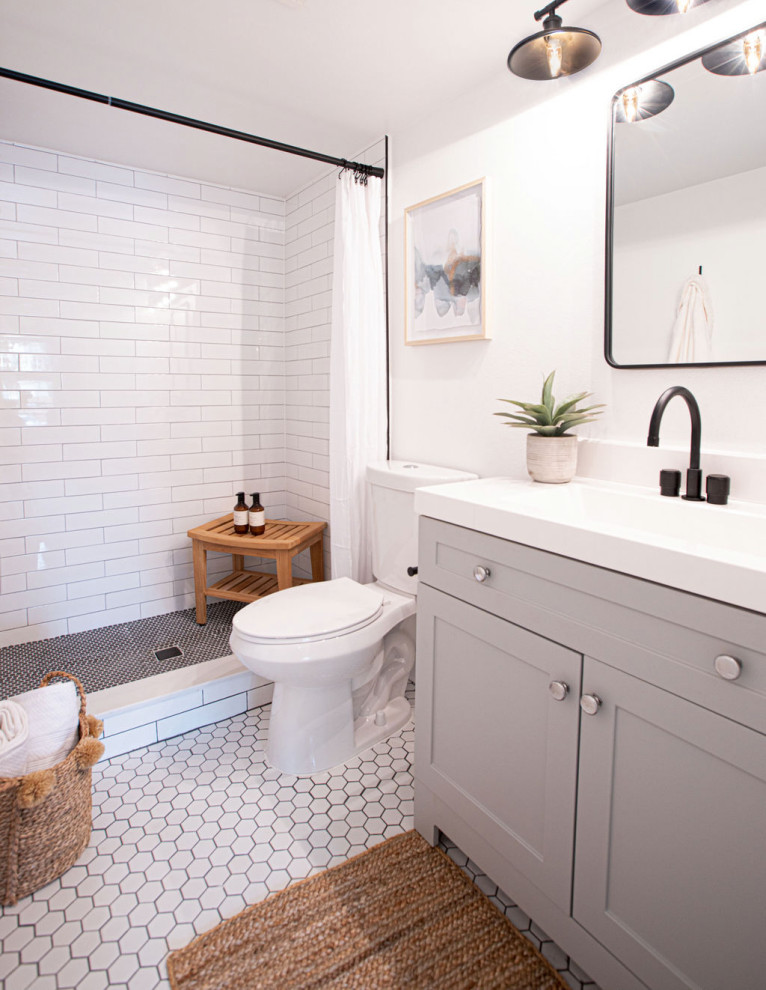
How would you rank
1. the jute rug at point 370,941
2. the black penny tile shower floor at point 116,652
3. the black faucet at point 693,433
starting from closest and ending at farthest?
1. the jute rug at point 370,941
2. the black faucet at point 693,433
3. the black penny tile shower floor at point 116,652

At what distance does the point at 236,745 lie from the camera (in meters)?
2.07

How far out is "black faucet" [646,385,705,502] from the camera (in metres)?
1.36

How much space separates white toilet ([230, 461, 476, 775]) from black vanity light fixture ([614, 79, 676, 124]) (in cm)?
110

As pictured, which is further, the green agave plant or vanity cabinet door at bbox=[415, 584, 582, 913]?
the green agave plant

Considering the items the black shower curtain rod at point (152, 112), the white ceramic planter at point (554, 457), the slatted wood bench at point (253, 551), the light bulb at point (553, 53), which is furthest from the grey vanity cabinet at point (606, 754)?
the black shower curtain rod at point (152, 112)

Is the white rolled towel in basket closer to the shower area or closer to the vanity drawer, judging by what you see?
the shower area

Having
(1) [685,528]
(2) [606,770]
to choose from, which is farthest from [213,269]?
(2) [606,770]

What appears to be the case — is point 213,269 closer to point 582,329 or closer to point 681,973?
point 582,329

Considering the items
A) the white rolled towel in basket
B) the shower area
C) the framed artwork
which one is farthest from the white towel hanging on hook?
the white rolled towel in basket

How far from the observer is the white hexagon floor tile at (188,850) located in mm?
1306

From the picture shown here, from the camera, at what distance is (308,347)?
3.06 metres

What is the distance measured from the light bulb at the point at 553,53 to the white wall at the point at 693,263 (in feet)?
1.21

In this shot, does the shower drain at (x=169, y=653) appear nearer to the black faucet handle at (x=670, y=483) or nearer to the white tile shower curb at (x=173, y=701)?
the white tile shower curb at (x=173, y=701)

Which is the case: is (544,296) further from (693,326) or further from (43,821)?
(43,821)
